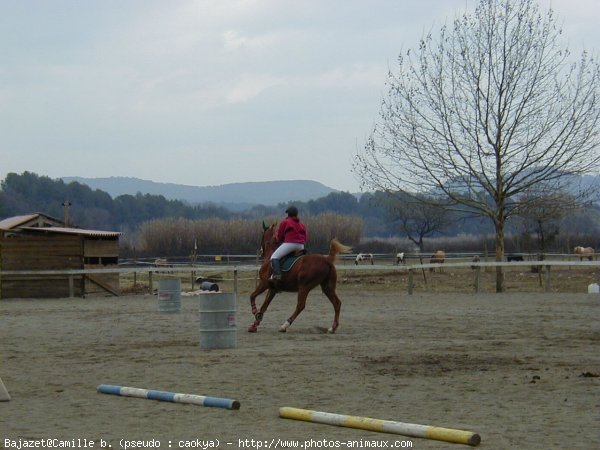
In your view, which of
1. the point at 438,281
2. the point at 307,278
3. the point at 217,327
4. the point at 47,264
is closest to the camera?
the point at 217,327

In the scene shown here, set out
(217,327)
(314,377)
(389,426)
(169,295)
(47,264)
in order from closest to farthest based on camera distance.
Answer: (389,426) < (314,377) < (217,327) < (169,295) < (47,264)

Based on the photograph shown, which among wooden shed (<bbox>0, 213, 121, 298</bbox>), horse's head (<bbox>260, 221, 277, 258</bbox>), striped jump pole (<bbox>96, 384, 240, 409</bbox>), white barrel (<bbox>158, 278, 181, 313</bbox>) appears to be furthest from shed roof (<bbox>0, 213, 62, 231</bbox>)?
striped jump pole (<bbox>96, 384, 240, 409</bbox>)

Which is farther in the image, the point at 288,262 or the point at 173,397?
the point at 288,262

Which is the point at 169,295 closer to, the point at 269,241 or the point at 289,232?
the point at 269,241

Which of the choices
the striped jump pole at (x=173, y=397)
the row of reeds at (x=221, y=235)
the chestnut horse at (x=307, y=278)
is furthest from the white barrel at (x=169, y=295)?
the row of reeds at (x=221, y=235)

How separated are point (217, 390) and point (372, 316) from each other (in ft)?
35.6

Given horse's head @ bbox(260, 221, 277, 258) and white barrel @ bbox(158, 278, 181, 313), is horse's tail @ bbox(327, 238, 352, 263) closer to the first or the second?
horse's head @ bbox(260, 221, 277, 258)

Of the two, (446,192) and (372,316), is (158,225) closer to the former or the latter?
(446,192)

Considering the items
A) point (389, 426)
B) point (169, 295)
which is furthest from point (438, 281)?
point (389, 426)

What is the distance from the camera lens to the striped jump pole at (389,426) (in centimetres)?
705

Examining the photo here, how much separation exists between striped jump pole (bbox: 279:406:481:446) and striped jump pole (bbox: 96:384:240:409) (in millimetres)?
561

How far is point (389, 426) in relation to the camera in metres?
7.44

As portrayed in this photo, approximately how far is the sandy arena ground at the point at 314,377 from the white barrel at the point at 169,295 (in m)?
0.84

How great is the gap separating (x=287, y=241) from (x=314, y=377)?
644 centimetres
